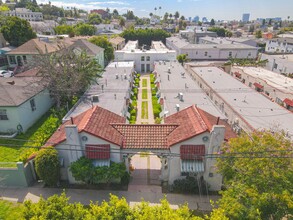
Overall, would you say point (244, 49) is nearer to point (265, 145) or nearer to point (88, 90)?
point (88, 90)

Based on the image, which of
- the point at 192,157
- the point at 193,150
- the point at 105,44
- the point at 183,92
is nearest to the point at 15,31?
the point at 105,44

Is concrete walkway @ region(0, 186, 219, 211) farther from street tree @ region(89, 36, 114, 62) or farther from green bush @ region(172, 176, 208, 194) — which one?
street tree @ region(89, 36, 114, 62)

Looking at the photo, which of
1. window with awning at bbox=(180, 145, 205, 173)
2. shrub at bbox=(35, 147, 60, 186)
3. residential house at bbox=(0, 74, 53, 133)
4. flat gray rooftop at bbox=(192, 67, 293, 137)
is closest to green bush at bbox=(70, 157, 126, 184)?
shrub at bbox=(35, 147, 60, 186)

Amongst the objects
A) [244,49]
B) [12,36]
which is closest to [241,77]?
[244,49]

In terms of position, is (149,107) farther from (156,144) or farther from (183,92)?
(156,144)

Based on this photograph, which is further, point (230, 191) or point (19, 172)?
point (19, 172)

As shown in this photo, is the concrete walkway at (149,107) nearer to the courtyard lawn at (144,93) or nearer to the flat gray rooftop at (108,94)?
the courtyard lawn at (144,93)
